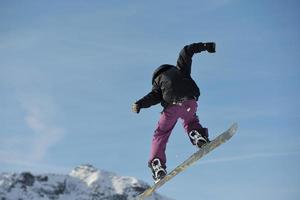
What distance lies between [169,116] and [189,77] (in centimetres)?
101

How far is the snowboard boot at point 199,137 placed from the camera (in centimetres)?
1232

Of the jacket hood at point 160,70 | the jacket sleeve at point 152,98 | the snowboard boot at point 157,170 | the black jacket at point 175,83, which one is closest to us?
the black jacket at point 175,83

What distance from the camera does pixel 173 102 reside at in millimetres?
12000

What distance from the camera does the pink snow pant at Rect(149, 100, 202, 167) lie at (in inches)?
487

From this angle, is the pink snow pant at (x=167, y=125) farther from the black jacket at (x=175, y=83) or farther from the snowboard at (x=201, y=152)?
the snowboard at (x=201, y=152)

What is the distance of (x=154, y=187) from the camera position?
12.5 meters

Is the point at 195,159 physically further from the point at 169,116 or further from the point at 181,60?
the point at 181,60

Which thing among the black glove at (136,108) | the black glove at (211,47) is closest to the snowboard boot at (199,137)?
the black glove at (136,108)

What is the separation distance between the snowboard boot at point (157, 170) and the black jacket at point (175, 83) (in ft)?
4.49

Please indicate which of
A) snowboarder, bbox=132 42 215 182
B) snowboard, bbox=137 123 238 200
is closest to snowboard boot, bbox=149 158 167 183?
snowboarder, bbox=132 42 215 182

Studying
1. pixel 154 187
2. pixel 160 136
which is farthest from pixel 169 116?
pixel 154 187

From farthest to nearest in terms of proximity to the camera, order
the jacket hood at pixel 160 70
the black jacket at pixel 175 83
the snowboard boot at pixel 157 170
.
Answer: the snowboard boot at pixel 157 170 < the jacket hood at pixel 160 70 < the black jacket at pixel 175 83

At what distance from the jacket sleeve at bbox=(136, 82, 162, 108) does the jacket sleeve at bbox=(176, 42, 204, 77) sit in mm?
723

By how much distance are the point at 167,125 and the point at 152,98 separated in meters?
0.81
